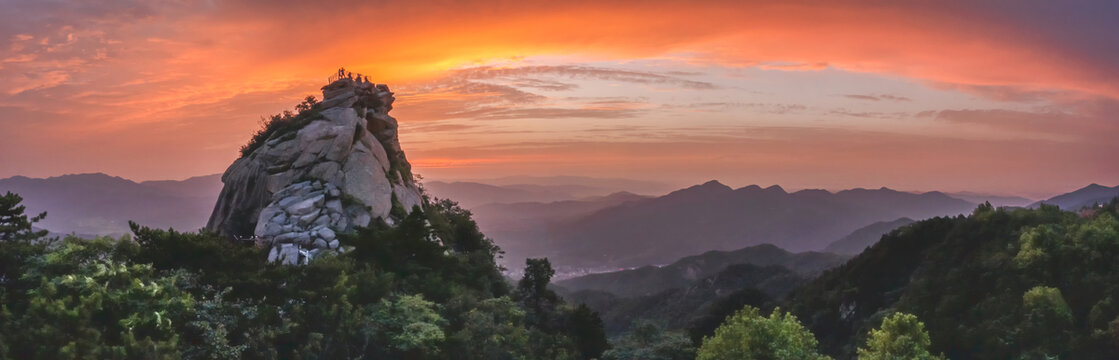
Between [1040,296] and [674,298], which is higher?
[1040,296]

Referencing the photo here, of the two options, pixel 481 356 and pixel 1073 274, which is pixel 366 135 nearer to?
pixel 481 356

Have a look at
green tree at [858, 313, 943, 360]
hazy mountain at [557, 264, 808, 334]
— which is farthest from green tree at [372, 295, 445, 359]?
hazy mountain at [557, 264, 808, 334]

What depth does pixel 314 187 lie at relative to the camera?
52.3 meters

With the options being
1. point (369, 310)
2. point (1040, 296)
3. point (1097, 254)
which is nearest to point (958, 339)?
point (1040, 296)

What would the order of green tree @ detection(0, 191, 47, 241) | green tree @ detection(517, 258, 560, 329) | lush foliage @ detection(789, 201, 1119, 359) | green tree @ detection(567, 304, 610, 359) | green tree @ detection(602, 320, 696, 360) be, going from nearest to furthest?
green tree @ detection(0, 191, 47, 241) → lush foliage @ detection(789, 201, 1119, 359) → green tree @ detection(602, 320, 696, 360) → green tree @ detection(567, 304, 610, 359) → green tree @ detection(517, 258, 560, 329)

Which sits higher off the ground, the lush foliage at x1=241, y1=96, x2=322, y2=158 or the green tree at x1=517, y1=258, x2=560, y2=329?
the lush foliage at x1=241, y1=96, x2=322, y2=158

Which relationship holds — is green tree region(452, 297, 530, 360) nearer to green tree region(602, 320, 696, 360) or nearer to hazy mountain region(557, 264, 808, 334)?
green tree region(602, 320, 696, 360)

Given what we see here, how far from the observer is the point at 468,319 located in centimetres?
3778

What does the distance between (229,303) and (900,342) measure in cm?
3035

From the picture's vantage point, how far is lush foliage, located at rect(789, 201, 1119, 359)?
46.5m

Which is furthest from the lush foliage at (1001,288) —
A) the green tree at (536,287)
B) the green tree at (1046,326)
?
the green tree at (536,287)

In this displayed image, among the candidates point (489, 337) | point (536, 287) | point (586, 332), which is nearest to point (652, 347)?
point (586, 332)

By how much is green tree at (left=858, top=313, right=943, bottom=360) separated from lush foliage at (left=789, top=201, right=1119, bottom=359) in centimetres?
1383

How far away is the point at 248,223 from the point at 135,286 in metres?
27.8
